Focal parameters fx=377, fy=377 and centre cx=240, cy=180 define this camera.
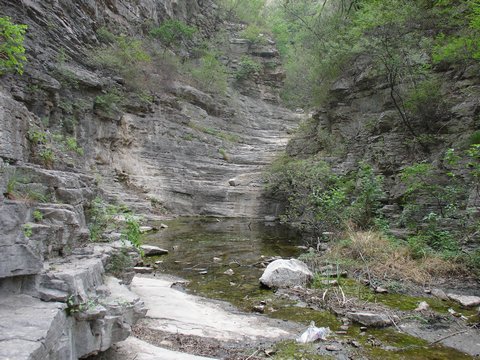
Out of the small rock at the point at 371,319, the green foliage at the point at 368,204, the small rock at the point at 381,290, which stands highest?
the green foliage at the point at 368,204

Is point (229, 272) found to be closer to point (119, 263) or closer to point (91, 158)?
point (119, 263)

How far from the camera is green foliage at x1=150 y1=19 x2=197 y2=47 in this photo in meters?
25.8

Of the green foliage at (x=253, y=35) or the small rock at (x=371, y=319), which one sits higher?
the green foliage at (x=253, y=35)

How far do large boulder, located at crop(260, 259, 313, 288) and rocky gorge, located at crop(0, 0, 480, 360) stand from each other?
4.7 inches

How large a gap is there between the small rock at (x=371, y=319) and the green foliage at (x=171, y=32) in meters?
24.3

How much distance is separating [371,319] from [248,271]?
3.34m

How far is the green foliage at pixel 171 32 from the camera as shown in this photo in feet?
Answer: 84.5

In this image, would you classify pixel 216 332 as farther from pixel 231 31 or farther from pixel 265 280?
pixel 231 31

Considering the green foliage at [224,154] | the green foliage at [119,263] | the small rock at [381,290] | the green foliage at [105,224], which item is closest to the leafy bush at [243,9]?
the green foliage at [224,154]

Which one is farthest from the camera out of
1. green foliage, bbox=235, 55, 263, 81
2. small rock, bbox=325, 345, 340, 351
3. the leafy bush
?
the leafy bush

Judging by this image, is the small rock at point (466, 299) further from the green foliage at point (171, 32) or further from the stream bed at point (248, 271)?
the green foliage at point (171, 32)

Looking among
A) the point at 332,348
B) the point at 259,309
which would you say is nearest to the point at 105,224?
the point at 259,309

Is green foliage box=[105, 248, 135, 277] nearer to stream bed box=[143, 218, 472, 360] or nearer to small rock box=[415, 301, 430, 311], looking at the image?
stream bed box=[143, 218, 472, 360]

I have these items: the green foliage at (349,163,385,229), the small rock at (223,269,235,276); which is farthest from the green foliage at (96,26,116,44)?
the small rock at (223,269,235,276)
